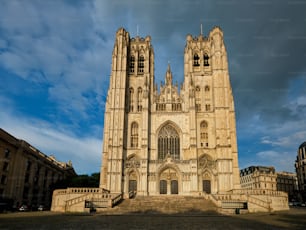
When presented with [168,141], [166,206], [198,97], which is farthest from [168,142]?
[166,206]

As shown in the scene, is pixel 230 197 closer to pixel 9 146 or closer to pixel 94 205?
pixel 94 205

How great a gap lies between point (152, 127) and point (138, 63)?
12.5m

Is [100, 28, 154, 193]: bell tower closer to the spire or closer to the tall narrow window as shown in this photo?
the spire

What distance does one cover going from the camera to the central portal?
128ft

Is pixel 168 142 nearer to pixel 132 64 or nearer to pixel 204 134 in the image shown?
pixel 204 134

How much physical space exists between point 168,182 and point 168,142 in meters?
6.11

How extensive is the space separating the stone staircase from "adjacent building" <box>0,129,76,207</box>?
680 inches

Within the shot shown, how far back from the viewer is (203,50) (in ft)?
154


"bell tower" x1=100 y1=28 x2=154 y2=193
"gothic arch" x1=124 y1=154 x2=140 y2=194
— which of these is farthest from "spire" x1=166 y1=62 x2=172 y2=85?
"gothic arch" x1=124 y1=154 x2=140 y2=194

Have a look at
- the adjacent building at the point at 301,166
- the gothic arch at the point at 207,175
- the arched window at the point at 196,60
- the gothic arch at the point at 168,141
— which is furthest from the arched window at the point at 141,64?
the adjacent building at the point at 301,166

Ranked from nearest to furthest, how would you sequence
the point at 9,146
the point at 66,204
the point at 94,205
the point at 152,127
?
the point at 66,204
the point at 94,205
the point at 9,146
the point at 152,127

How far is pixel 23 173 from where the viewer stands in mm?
40625

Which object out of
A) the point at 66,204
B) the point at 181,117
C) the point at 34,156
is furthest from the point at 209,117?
the point at 34,156

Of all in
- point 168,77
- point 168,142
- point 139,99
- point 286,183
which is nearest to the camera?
point 168,142
